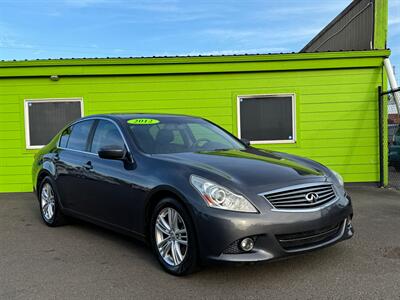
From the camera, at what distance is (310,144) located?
9969mm

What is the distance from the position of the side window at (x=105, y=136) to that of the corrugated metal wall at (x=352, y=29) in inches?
272

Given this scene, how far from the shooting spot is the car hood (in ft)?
13.7

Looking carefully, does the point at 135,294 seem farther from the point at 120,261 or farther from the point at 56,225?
the point at 56,225

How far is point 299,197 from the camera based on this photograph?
4.11m

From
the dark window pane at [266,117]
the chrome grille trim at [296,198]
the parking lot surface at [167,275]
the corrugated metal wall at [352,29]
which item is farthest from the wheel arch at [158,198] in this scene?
the corrugated metal wall at [352,29]

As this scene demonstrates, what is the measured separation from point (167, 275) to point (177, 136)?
68.1 inches

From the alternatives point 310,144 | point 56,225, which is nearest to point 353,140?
point 310,144

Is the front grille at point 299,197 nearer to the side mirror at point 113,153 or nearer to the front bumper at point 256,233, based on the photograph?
the front bumper at point 256,233

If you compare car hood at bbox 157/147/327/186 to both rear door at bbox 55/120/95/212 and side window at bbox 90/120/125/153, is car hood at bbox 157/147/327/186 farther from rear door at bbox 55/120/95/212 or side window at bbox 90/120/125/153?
rear door at bbox 55/120/95/212

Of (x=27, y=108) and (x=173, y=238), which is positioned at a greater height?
(x=27, y=108)

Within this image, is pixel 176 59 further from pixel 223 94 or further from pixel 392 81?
pixel 392 81

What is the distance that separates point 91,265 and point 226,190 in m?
1.78

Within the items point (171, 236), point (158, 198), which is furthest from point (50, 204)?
point (171, 236)

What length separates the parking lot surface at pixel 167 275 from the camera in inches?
155
